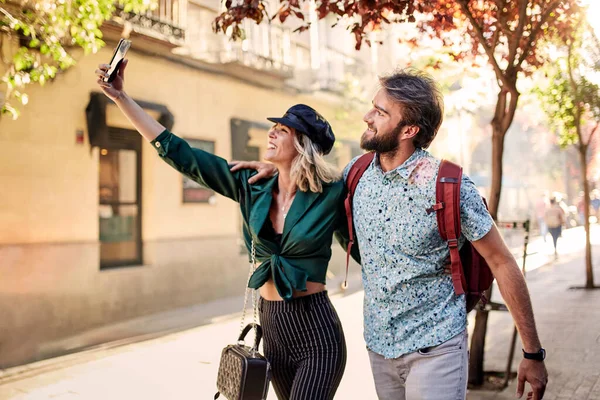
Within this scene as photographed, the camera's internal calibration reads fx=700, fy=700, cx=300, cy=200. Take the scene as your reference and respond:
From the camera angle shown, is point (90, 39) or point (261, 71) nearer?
point (90, 39)

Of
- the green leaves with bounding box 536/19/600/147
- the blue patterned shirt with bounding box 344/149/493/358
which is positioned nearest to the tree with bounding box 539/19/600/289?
the green leaves with bounding box 536/19/600/147

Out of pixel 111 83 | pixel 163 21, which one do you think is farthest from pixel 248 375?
pixel 163 21

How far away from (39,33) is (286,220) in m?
6.62

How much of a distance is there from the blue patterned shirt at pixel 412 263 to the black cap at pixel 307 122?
0.61m

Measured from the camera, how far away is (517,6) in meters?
5.92

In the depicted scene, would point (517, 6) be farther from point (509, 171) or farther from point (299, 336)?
point (509, 171)

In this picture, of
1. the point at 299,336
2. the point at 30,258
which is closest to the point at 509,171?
the point at 30,258

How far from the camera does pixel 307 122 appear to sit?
10.5ft

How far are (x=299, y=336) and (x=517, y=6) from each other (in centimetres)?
412

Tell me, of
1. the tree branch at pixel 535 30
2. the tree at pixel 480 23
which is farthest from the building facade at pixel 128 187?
the tree branch at pixel 535 30

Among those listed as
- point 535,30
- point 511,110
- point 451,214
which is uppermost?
point 535,30

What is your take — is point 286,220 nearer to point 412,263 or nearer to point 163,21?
point 412,263

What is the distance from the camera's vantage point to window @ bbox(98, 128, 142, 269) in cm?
1055

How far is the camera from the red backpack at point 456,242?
100 inches
